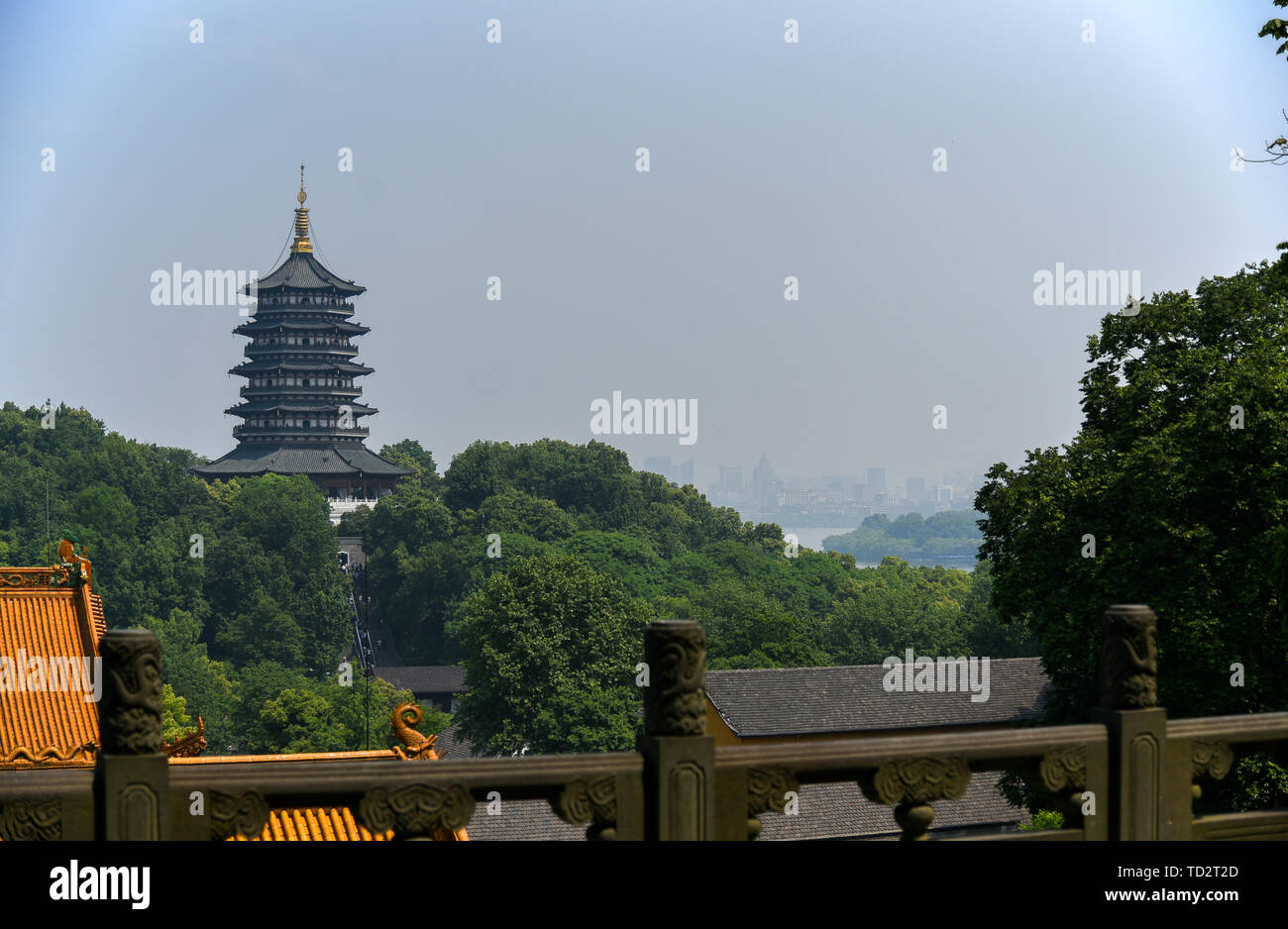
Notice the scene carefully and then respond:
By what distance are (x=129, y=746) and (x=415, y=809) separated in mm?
1049

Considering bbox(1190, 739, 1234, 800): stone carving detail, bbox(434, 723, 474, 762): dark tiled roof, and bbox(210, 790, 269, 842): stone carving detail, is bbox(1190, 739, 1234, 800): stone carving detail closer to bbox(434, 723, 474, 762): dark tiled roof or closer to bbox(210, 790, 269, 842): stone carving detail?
bbox(210, 790, 269, 842): stone carving detail

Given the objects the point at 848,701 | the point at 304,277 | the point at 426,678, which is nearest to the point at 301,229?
the point at 304,277

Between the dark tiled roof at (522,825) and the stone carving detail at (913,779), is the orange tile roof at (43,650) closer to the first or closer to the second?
the dark tiled roof at (522,825)

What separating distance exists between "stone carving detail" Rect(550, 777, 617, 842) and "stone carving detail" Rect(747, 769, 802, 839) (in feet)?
1.71

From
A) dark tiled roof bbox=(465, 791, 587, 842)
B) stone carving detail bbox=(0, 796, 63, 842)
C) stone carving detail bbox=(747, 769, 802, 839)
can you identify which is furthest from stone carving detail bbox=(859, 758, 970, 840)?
dark tiled roof bbox=(465, 791, 587, 842)

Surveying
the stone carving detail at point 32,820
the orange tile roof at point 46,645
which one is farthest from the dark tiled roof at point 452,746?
the stone carving detail at point 32,820

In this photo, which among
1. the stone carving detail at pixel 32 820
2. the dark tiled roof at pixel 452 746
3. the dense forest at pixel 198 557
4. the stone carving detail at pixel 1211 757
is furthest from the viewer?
the dense forest at pixel 198 557

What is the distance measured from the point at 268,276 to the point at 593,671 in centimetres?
7119

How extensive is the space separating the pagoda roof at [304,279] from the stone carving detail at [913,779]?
4539 inches

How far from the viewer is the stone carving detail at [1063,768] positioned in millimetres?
6000

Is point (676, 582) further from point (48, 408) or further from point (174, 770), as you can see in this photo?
point (174, 770)
